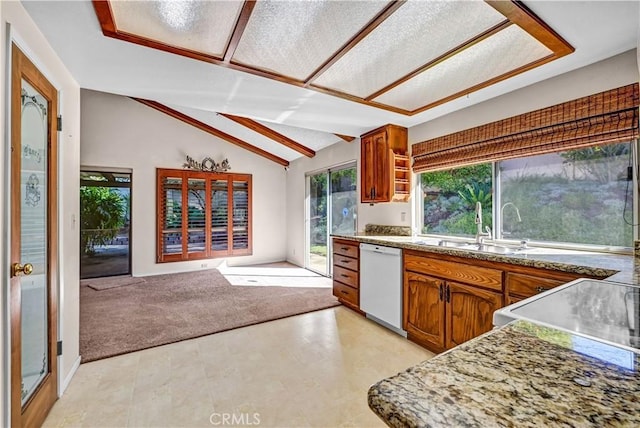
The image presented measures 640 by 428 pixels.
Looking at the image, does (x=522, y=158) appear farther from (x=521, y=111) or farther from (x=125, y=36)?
(x=125, y=36)

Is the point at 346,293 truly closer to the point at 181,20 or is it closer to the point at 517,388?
the point at 181,20

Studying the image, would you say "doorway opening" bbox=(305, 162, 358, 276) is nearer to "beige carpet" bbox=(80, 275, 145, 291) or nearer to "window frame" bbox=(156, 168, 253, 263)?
"window frame" bbox=(156, 168, 253, 263)

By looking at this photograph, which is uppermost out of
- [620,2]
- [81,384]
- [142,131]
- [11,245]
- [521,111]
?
[142,131]

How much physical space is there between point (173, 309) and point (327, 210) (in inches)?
117

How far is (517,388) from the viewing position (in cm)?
54

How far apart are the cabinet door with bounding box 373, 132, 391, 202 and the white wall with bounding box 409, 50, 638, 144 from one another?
0.62 meters

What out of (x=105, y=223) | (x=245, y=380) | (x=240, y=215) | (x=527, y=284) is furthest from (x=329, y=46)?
(x=105, y=223)

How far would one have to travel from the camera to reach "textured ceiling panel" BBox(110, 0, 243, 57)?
1.62 metres

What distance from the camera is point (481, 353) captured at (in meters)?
0.68

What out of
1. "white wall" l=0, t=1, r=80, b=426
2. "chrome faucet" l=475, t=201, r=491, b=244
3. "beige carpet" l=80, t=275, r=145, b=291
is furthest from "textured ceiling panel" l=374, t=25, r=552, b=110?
"beige carpet" l=80, t=275, r=145, b=291

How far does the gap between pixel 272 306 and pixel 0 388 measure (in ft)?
8.64

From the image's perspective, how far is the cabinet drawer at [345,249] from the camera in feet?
11.6

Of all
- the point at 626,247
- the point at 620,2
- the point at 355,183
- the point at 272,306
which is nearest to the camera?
the point at 620,2

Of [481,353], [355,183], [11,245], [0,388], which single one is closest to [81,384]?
[0,388]
